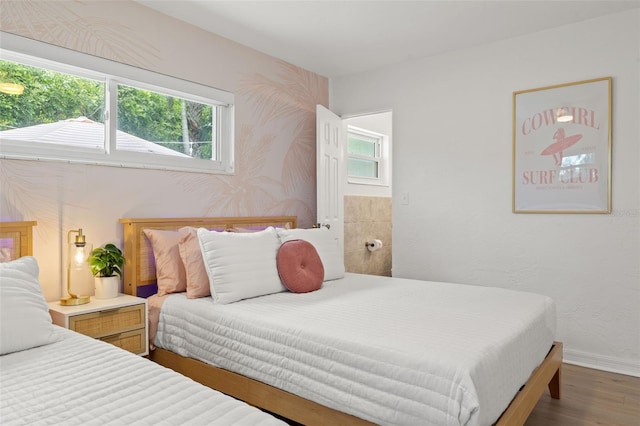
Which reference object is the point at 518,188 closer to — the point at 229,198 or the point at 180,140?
the point at 229,198

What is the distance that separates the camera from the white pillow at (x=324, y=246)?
296 cm

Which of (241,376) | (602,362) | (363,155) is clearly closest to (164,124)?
(241,376)

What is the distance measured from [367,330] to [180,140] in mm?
2139

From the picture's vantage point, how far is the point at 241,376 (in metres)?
2.01

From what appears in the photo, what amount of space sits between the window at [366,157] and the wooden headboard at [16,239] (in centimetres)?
320

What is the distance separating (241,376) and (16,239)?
141 cm

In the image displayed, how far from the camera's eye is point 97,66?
2604 millimetres

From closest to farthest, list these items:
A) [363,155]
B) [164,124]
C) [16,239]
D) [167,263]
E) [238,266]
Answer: [16,239]
[238,266]
[167,263]
[164,124]
[363,155]

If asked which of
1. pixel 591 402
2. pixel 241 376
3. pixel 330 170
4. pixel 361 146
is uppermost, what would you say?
pixel 361 146

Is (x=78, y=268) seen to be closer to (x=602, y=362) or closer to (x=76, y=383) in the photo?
(x=76, y=383)

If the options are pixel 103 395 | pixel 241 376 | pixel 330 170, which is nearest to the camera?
pixel 103 395

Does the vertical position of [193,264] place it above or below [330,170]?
below

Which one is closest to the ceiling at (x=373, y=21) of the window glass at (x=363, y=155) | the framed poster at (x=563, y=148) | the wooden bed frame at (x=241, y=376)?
the framed poster at (x=563, y=148)

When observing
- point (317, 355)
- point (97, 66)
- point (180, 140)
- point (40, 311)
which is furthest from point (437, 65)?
point (40, 311)
